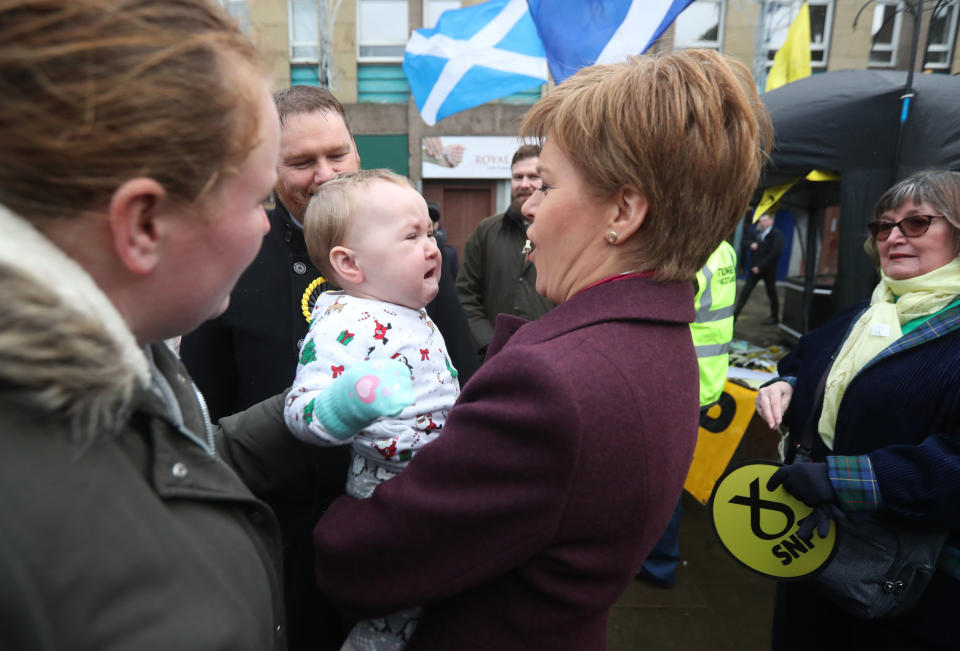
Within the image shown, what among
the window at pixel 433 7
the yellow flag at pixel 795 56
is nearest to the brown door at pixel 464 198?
the window at pixel 433 7

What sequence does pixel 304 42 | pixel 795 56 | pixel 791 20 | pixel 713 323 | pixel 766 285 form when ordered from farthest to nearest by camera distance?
pixel 304 42 < pixel 791 20 < pixel 766 285 < pixel 795 56 < pixel 713 323

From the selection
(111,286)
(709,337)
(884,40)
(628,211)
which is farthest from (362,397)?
(884,40)

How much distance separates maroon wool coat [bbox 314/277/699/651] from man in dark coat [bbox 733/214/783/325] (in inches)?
395

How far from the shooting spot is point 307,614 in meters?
1.58

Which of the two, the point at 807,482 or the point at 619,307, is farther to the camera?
the point at 807,482

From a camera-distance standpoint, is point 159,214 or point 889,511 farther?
point 889,511

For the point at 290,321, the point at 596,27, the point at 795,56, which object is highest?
the point at 795,56

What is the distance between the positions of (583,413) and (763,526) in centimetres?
151

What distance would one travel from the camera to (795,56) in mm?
6891

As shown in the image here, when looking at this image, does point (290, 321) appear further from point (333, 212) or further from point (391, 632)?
point (391, 632)

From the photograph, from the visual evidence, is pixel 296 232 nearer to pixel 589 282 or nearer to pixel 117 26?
pixel 589 282

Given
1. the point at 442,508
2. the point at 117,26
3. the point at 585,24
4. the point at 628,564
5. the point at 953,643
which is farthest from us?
the point at 585,24

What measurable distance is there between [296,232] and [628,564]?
1461mm

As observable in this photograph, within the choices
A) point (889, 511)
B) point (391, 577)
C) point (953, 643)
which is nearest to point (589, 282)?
point (391, 577)
